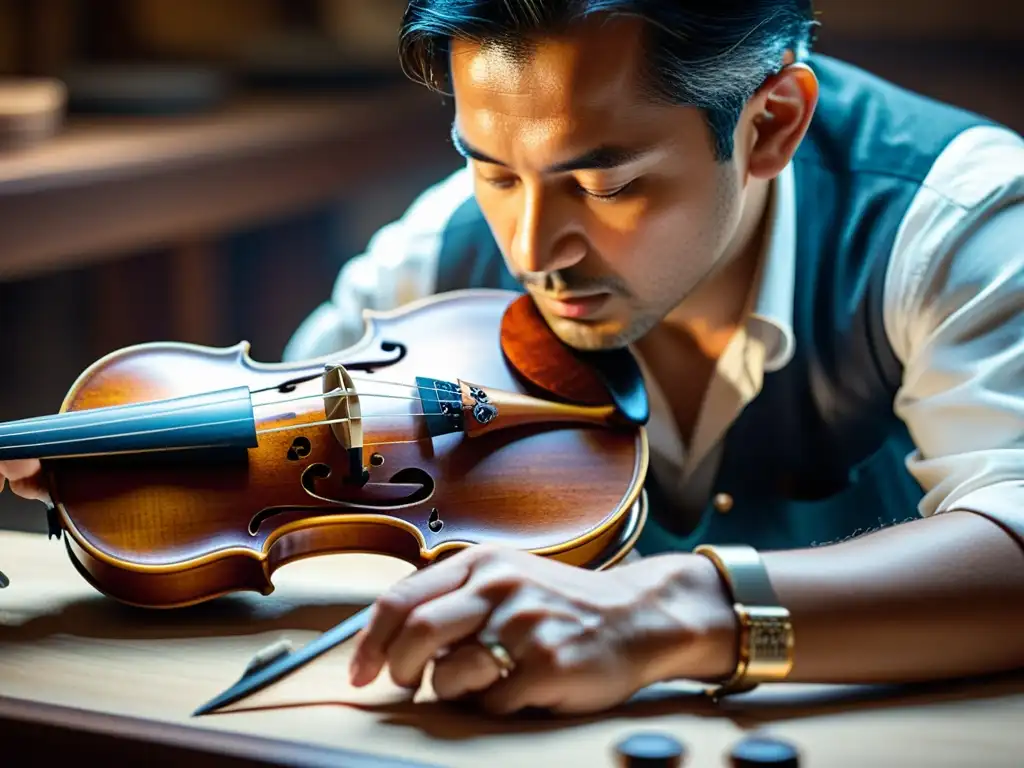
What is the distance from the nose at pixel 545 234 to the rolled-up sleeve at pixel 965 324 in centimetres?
31

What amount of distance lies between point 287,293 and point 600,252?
1.89 metres

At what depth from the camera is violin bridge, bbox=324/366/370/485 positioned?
94 centimetres

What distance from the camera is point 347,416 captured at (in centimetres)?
96

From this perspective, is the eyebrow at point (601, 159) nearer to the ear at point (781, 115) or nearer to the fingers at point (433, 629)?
the ear at point (781, 115)

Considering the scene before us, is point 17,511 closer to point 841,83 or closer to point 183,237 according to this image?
point 183,237

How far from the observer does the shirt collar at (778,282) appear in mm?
1191

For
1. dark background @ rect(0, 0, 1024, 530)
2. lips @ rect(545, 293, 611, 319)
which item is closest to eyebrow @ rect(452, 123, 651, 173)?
lips @ rect(545, 293, 611, 319)

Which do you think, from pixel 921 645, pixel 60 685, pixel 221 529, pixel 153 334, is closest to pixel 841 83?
pixel 921 645

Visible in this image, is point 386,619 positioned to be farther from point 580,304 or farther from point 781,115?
point 781,115

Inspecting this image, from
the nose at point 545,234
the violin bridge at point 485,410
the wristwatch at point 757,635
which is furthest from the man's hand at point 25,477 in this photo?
the wristwatch at point 757,635

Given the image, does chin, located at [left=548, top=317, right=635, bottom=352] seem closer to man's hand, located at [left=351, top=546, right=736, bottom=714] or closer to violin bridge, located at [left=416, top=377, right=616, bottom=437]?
violin bridge, located at [left=416, top=377, right=616, bottom=437]

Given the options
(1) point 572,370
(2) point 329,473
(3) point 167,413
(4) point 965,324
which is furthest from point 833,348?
(3) point 167,413

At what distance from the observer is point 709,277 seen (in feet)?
4.11

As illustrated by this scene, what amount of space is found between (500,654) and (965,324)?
1.69 ft
